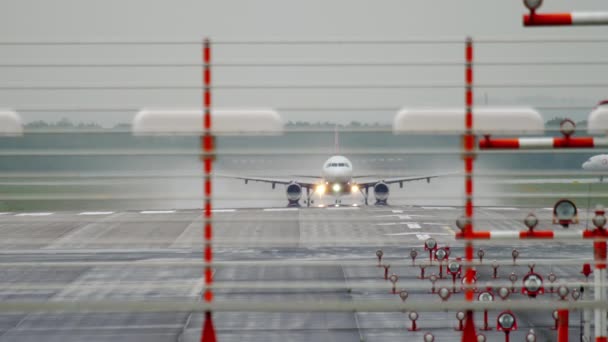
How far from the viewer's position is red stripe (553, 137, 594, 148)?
365cm

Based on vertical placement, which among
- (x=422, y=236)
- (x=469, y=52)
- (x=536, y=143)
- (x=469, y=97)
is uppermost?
(x=469, y=52)

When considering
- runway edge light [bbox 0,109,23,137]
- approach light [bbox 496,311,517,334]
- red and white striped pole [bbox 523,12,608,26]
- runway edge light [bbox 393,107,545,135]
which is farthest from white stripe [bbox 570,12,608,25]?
approach light [bbox 496,311,517,334]

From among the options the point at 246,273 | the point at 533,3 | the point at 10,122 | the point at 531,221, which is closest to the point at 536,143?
the point at 531,221

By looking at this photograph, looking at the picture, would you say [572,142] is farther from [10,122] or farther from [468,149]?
[10,122]

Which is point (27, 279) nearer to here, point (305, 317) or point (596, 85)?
point (305, 317)

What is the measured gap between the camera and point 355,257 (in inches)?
819

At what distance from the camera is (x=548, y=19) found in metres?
3.46

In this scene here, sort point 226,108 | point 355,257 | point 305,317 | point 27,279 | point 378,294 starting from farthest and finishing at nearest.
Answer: point 355,257
point 27,279
point 378,294
point 305,317
point 226,108

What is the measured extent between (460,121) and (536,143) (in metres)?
0.43

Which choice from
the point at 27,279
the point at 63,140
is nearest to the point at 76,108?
the point at 63,140

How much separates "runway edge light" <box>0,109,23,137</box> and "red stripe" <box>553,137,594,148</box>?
8.57 feet

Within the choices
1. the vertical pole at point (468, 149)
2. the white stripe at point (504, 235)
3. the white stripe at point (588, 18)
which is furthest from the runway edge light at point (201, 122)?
the white stripe at point (588, 18)

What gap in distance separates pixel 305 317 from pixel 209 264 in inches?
381

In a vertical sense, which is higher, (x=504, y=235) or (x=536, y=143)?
(x=536, y=143)
